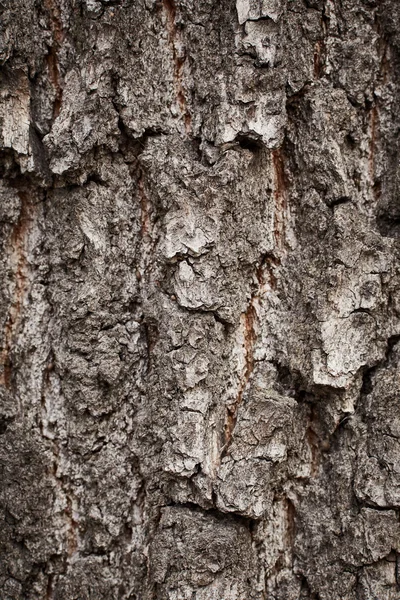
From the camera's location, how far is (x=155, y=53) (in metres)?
1.27

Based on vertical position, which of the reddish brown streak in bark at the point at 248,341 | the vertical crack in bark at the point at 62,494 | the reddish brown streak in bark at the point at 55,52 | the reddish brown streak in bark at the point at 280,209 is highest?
the reddish brown streak in bark at the point at 55,52

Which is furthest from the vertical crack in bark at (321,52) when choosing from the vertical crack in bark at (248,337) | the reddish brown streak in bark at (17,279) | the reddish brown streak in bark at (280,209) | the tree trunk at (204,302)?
the reddish brown streak in bark at (17,279)

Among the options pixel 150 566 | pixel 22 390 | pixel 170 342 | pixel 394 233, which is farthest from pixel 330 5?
pixel 150 566

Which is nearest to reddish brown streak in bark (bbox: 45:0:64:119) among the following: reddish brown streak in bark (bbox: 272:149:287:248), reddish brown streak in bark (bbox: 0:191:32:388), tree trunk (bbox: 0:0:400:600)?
tree trunk (bbox: 0:0:400:600)

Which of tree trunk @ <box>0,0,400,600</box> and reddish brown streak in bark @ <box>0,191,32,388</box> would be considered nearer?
tree trunk @ <box>0,0,400,600</box>

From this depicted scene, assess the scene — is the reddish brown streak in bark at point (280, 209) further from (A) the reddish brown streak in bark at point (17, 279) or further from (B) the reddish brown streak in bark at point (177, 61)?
(A) the reddish brown streak in bark at point (17, 279)

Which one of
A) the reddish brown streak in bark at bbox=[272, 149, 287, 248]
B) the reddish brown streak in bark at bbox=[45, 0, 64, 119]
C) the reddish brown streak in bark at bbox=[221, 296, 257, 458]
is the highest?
the reddish brown streak in bark at bbox=[45, 0, 64, 119]

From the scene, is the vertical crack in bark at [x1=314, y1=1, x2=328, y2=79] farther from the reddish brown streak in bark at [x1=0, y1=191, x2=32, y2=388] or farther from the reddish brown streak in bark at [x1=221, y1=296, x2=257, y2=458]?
the reddish brown streak in bark at [x1=0, y1=191, x2=32, y2=388]

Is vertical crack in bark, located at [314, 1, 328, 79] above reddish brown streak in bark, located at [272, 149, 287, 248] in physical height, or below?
above

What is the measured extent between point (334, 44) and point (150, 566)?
115 cm

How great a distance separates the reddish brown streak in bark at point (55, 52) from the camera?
1.31 meters

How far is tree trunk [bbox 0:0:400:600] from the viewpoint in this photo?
123 cm

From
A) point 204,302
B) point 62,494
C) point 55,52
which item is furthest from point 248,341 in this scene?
point 55,52

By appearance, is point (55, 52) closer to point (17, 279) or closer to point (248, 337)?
point (17, 279)
